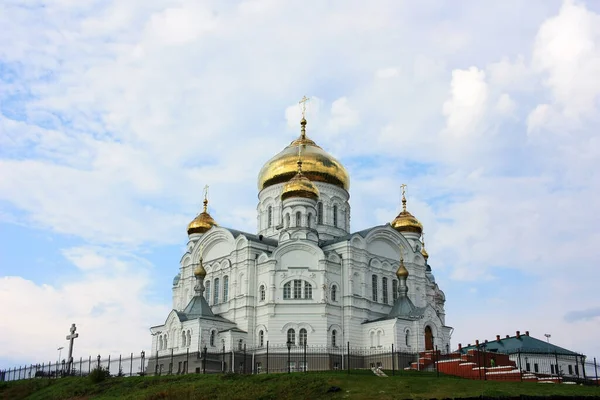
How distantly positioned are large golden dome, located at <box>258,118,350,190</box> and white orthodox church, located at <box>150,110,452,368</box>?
0.07 meters

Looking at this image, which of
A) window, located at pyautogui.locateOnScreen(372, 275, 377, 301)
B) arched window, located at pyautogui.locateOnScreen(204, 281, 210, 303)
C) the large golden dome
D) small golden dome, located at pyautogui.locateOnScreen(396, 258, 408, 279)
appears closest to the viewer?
small golden dome, located at pyautogui.locateOnScreen(396, 258, 408, 279)

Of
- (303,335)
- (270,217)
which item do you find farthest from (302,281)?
(270,217)

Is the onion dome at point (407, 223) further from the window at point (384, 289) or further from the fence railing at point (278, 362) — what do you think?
the fence railing at point (278, 362)

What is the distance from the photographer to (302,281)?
36375 millimetres

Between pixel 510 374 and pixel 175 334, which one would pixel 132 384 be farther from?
pixel 510 374

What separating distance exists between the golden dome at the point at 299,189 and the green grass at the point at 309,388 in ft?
52.0

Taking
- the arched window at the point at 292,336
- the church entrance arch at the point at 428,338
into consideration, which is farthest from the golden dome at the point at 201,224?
the church entrance arch at the point at 428,338

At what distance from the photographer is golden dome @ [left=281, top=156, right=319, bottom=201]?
1554 inches

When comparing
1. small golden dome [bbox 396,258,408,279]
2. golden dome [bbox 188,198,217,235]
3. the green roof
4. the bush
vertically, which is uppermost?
golden dome [bbox 188,198,217,235]

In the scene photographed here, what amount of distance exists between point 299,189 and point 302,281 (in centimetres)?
597

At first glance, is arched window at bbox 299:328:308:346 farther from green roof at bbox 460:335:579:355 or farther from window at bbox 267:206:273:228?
green roof at bbox 460:335:579:355

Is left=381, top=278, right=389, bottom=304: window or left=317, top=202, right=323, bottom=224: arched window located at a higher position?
left=317, top=202, right=323, bottom=224: arched window

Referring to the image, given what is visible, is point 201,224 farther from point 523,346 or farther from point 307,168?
point 523,346

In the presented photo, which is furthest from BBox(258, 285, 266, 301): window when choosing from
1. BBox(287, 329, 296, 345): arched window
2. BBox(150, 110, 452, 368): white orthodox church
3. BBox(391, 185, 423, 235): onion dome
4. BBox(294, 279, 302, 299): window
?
BBox(391, 185, 423, 235): onion dome
